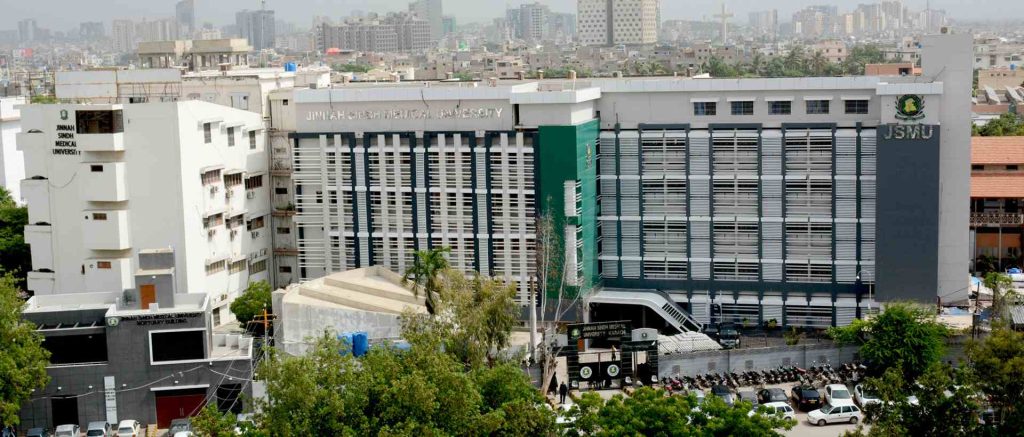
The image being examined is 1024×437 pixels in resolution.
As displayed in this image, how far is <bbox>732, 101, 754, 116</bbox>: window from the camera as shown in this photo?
52250 mm

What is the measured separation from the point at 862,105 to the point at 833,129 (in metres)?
1.43

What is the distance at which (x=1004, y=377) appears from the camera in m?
32.8

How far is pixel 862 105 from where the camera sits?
51281mm

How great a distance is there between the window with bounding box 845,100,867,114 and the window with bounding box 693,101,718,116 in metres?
4.78

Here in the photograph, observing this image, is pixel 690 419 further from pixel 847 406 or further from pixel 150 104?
pixel 150 104

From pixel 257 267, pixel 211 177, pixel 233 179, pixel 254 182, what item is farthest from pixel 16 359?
pixel 254 182

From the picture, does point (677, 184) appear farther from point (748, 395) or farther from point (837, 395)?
point (837, 395)

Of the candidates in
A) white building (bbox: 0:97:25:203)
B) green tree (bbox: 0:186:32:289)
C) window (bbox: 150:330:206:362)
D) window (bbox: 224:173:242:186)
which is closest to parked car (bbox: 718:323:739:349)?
window (bbox: 150:330:206:362)

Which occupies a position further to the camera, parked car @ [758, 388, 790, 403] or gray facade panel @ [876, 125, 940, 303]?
gray facade panel @ [876, 125, 940, 303]

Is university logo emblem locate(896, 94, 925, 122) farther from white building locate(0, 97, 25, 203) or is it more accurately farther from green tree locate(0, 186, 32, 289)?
white building locate(0, 97, 25, 203)

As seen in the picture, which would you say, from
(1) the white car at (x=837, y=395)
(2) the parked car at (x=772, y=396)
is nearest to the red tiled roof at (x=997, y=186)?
(1) the white car at (x=837, y=395)

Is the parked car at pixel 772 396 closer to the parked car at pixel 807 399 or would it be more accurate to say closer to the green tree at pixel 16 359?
the parked car at pixel 807 399

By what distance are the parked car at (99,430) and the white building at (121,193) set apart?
938 centimetres

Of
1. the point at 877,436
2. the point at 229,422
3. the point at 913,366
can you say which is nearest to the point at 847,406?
the point at 913,366
